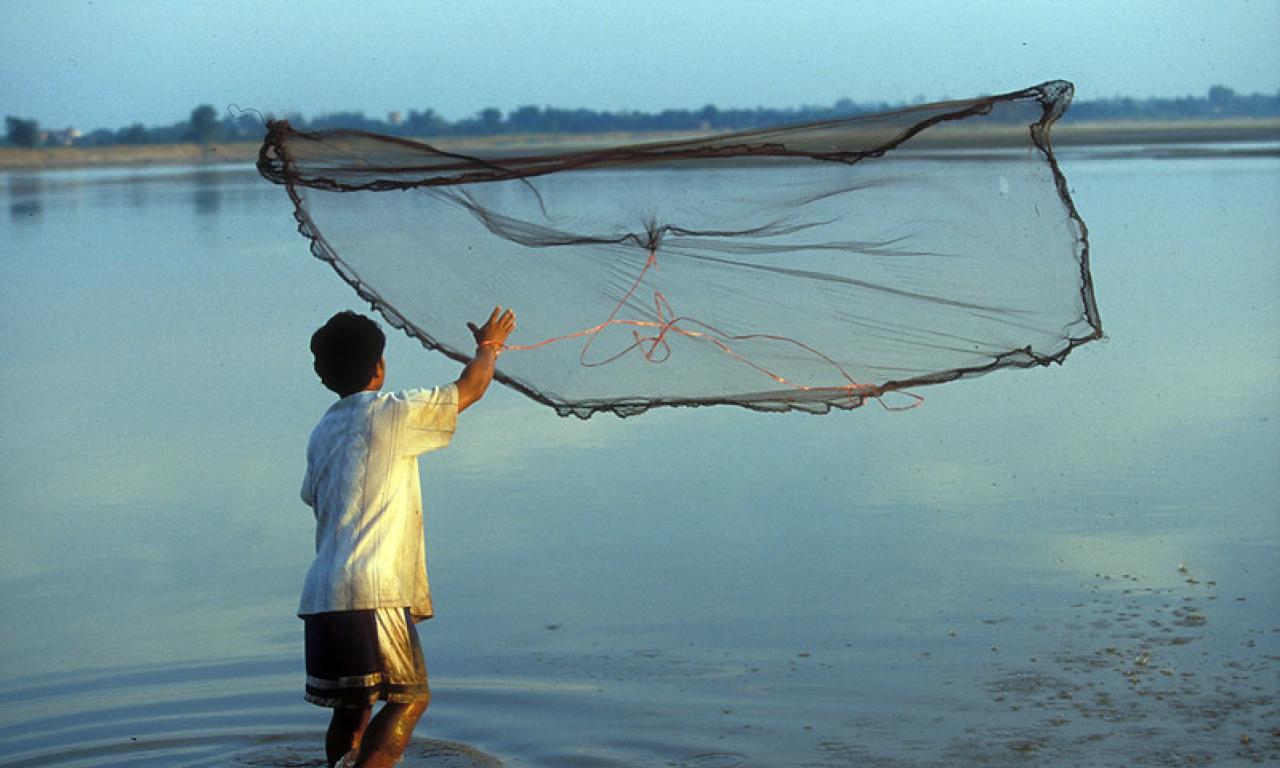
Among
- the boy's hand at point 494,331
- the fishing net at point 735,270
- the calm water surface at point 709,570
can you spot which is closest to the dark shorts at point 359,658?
the boy's hand at point 494,331

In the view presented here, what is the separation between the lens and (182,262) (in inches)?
779

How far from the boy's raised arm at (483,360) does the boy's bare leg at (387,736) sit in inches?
32.5

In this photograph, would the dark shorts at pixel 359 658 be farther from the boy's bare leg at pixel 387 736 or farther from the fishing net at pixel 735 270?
the fishing net at pixel 735 270

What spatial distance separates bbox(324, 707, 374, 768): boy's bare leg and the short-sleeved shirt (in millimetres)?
343

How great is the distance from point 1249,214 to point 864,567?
15849 millimetres

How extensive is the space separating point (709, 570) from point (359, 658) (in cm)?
267

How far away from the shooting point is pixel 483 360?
484 cm

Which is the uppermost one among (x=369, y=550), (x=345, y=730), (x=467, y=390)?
(x=467, y=390)

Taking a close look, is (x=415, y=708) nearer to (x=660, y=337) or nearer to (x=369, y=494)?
(x=369, y=494)

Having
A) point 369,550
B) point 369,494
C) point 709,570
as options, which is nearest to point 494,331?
point 369,494

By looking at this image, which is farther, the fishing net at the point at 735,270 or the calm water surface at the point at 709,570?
the calm water surface at the point at 709,570

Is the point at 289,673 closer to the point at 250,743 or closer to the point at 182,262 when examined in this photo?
the point at 250,743

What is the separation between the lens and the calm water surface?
221 inches

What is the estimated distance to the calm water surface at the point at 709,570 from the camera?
18.4ft
